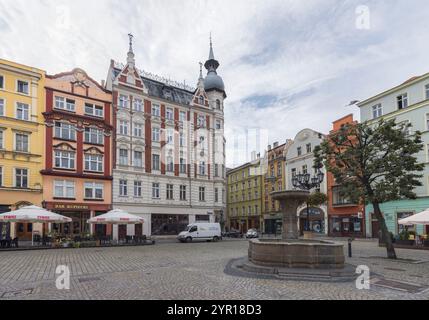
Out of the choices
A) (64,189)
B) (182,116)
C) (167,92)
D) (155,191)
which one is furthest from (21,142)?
(167,92)

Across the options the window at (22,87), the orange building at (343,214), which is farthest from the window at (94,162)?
the orange building at (343,214)

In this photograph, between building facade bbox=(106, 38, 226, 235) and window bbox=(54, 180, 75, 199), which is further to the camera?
building facade bbox=(106, 38, 226, 235)

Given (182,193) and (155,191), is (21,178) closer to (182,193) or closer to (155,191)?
(155,191)

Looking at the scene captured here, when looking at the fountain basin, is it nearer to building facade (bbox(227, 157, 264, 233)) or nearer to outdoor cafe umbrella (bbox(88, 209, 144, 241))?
outdoor cafe umbrella (bbox(88, 209, 144, 241))

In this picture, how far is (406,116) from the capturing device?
35.6 metres

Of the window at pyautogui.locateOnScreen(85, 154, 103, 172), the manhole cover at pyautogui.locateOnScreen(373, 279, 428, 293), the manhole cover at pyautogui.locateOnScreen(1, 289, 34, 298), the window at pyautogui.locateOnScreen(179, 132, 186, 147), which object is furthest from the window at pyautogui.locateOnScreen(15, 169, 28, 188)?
the manhole cover at pyautogui.locateOnScreen(373, 279, 428, 293)

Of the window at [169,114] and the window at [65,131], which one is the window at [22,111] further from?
the window at [169,114]

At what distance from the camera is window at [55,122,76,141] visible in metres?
33.8

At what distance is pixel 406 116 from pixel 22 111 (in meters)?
39.4

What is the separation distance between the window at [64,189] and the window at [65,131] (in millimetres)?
4591

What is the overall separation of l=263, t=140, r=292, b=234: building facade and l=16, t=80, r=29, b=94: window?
37108mm

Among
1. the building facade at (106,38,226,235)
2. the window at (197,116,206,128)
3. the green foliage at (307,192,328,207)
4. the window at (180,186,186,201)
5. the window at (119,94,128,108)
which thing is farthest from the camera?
the window at (197,116,206,128)
